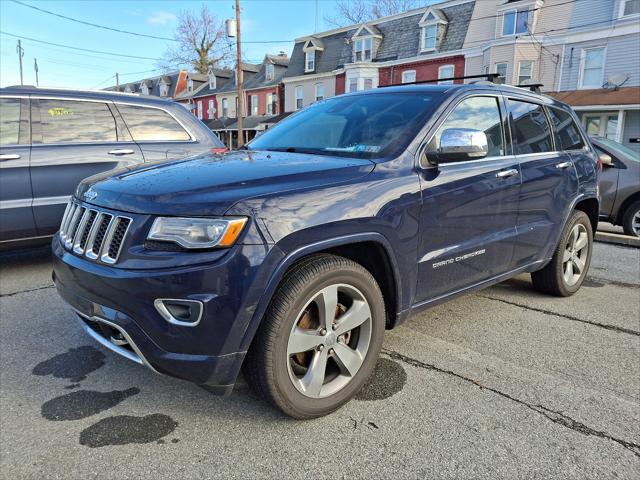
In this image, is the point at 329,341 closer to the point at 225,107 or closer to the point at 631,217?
the point at 631,217

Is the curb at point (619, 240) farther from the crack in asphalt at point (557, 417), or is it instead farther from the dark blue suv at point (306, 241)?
the crack in asphalt at point (557, 417)

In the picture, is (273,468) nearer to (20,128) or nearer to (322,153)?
(322,153)

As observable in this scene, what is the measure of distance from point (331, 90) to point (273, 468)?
34.0 meters

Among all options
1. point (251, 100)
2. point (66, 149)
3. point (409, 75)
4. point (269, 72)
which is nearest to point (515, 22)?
point (409, 75)

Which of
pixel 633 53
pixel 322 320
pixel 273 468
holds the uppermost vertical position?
pixel 633 53

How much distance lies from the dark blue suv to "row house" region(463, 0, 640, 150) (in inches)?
796

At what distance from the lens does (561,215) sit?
13.5ft

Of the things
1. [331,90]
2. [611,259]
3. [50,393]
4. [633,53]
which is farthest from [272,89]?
[50,393]

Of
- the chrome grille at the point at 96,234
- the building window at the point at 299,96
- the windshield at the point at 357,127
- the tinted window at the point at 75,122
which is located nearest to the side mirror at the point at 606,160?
the windshield at the point at 357,127

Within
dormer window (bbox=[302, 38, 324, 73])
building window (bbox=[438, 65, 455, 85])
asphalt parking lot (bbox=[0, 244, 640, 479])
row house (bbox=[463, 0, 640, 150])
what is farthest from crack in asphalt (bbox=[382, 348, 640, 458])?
dormer window (bbox=[302, 38, 324, 73])

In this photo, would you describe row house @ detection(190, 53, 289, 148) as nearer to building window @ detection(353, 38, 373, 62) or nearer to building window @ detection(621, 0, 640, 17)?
building window @ detection(353, 38, 373, 62)

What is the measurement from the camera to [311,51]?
35.6m

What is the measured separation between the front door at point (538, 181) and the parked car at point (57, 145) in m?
3.10

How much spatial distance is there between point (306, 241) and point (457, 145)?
1165 mm
